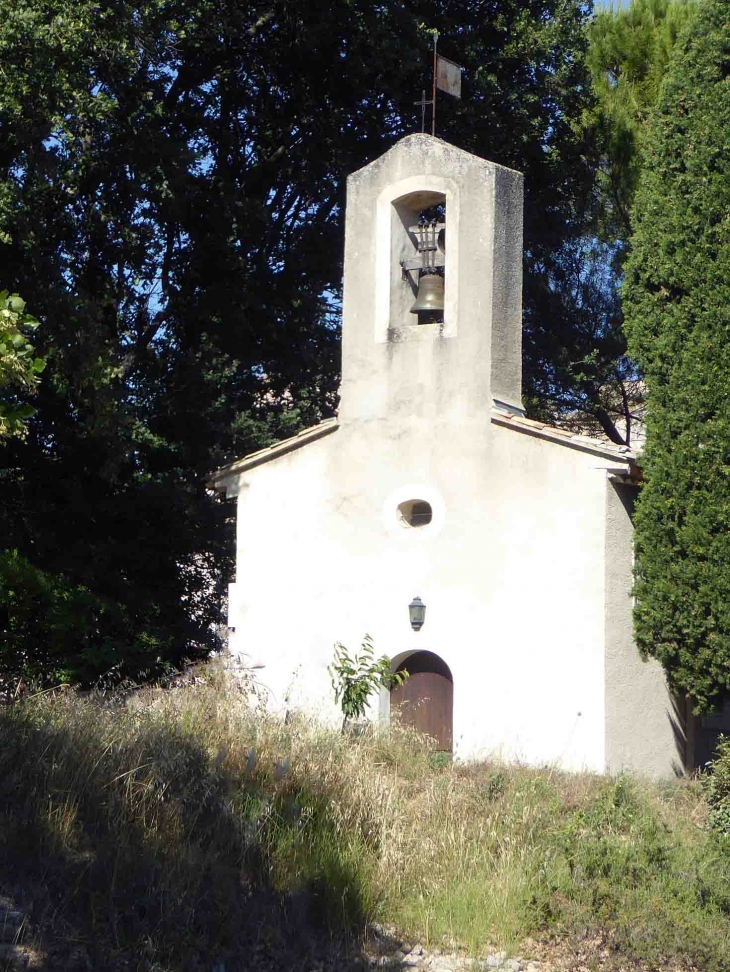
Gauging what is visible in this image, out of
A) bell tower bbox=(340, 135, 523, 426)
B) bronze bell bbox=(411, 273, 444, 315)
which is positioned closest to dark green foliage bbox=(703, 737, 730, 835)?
bell tower bbox=(340, 135, 523, 426)

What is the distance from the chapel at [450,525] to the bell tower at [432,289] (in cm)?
3

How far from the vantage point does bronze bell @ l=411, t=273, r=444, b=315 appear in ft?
45.3

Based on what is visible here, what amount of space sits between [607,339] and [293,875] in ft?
51.6

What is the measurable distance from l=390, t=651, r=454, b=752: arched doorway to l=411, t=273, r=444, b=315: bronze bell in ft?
13.2

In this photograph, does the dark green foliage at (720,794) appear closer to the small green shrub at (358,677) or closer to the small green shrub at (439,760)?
the small green shrub at (439,760)

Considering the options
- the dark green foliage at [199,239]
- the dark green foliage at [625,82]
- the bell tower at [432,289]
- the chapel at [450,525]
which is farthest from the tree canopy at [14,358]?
the dark green foliage at [625,82]

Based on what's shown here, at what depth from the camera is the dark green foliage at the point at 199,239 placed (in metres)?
15.9

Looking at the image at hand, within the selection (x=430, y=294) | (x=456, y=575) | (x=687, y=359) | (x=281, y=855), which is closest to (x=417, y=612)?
(x=456, y=575)

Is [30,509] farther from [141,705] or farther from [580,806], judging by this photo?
[580,806]

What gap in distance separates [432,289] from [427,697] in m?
4.75

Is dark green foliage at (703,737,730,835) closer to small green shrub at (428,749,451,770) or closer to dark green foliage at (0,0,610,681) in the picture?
small green shrub at (428,749,451,770)

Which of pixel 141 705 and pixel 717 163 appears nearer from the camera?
pixel 141 705

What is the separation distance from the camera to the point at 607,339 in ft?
72.6

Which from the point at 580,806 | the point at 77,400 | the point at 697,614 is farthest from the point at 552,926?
the point at 77,400
